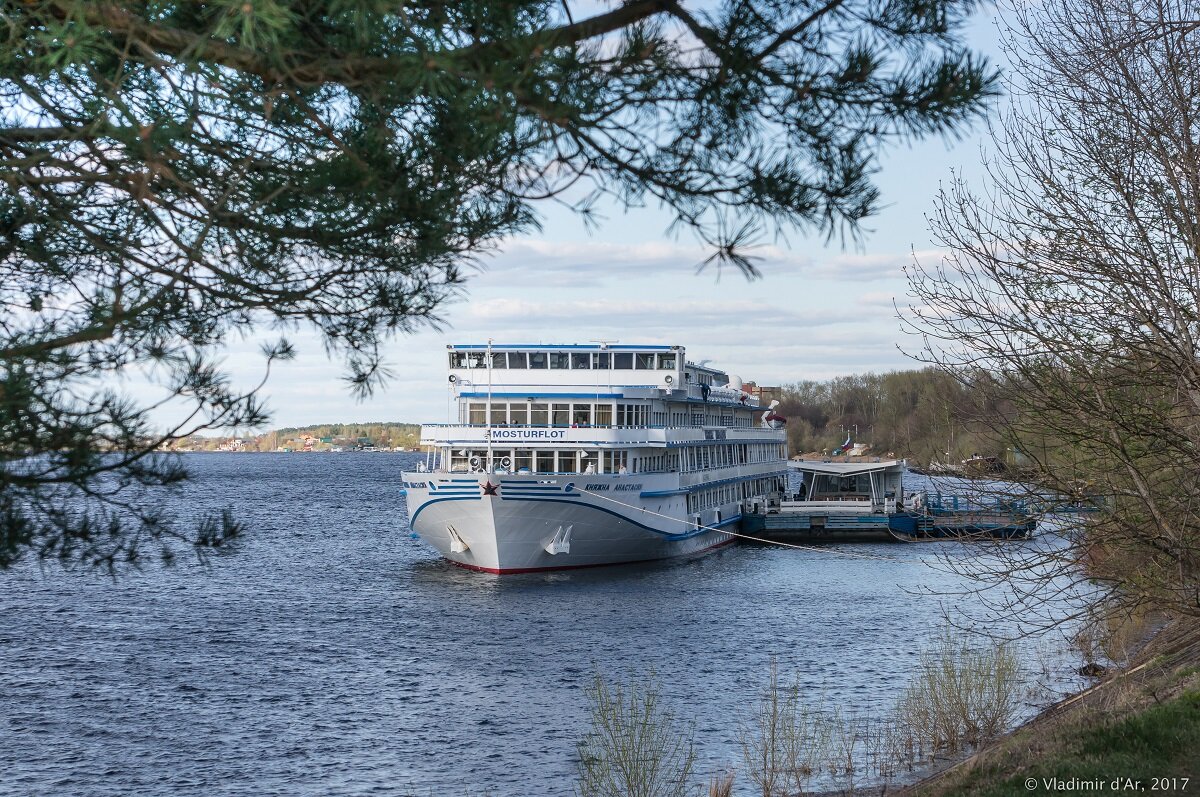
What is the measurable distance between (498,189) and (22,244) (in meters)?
3.35

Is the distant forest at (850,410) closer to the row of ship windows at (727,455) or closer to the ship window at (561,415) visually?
the row of ship windows at (727,455)

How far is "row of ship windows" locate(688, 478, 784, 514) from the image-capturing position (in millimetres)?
48094

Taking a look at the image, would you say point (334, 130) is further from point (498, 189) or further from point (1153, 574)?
point (1153, 574)

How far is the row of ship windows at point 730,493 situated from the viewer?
4809 cm

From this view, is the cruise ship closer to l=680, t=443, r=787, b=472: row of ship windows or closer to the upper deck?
the upper deck

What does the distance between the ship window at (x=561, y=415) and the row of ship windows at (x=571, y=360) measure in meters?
1.43

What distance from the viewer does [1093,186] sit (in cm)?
1190

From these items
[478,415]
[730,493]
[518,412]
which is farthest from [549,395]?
[730,493]

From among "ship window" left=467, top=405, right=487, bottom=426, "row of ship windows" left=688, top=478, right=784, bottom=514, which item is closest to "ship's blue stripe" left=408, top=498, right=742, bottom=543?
"row of ship windows" left=688, top=478, right=784, bottom=514

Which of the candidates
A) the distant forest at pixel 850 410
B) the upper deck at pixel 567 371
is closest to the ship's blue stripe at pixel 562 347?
the upper deck at pixel 567 371

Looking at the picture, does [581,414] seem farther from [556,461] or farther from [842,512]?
[842,512]

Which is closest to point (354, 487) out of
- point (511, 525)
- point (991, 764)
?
point (511, 525)

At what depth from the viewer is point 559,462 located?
40438 mm

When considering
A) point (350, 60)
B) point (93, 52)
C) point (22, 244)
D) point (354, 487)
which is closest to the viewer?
Result: point (93, 52)
